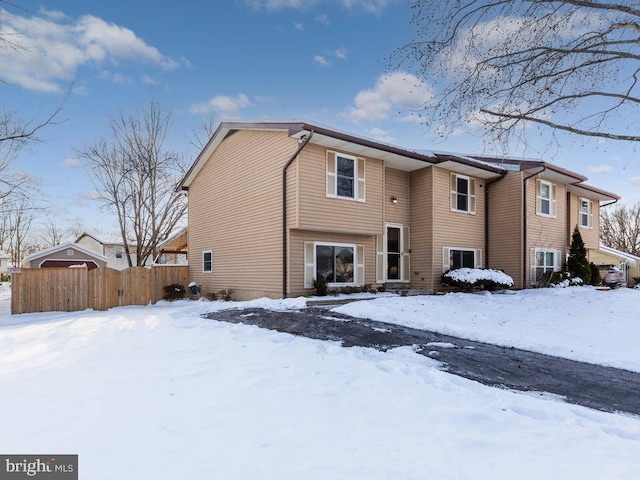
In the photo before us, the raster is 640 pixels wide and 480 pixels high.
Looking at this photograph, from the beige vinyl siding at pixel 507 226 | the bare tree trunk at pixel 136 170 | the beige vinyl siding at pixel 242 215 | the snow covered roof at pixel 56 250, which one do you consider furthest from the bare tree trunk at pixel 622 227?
the snow covered roof at pixel 56 250

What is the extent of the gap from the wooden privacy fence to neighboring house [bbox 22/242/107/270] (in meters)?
11.5

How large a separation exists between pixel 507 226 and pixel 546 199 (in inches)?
114

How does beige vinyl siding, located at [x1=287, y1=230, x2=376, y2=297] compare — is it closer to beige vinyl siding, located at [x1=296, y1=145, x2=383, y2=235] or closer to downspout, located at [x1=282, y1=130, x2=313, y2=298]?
downspout, located at [x1=282, y1=130, x2=313, y2=298]

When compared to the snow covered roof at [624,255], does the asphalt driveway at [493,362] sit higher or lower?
lower

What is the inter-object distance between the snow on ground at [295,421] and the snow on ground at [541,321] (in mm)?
2815

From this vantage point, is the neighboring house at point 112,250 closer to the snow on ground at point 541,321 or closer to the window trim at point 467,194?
the window trim at point 467,194

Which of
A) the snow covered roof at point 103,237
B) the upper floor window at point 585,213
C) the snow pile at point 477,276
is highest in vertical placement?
the upper floor window at point 585,213

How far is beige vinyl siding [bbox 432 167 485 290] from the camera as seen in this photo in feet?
48.6

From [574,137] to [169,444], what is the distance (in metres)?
9.60

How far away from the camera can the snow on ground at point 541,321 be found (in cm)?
643

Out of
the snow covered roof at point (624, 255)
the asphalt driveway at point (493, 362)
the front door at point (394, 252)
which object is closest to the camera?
the asphalt driveway at point (493, 362)

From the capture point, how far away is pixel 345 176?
42.2 ft

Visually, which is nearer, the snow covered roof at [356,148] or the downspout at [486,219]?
the snow covered roof at [356,148]

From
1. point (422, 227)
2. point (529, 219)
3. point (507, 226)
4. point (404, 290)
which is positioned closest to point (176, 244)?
point (404, 290)
